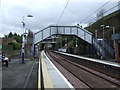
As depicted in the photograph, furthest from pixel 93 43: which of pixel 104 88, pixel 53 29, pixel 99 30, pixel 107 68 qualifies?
pixel 104 88

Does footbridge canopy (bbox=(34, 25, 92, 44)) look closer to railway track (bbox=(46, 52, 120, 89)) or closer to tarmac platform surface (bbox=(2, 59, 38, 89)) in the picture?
railway track (bbox=(46, 52, 120, 89))

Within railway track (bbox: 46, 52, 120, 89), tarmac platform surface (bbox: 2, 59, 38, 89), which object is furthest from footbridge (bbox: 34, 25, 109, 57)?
tarmac platform surface (bbox: 2, 59, 38, 89)

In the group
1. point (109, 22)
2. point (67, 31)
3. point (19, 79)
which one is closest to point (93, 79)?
point (19, 79)

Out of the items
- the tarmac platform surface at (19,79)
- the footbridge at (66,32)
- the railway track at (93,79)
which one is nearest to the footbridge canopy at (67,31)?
the footbridge at (66,32)

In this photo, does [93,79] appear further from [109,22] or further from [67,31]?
[109,22]

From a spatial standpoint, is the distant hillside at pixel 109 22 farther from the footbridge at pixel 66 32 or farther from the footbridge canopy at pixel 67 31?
the footbridge canopy at pixel 67 31

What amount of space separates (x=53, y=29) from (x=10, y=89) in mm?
38343

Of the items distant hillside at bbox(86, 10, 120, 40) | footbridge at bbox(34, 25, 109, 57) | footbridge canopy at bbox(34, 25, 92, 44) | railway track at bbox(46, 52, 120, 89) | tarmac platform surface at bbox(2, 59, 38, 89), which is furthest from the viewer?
distant hillside at bbox(86, 10, 120, 40)

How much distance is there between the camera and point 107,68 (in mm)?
20031

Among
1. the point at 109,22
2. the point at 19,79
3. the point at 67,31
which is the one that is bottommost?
the point at 19,79

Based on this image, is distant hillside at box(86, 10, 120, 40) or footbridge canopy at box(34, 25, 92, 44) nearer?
footbridge canopy at box(34, 25, 92, 44)

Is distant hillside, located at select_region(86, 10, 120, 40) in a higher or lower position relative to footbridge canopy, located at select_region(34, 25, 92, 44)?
higher

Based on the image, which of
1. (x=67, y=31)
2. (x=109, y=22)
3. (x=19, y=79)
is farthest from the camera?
(x=109, y=22)

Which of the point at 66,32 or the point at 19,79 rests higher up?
the point at 66,32
